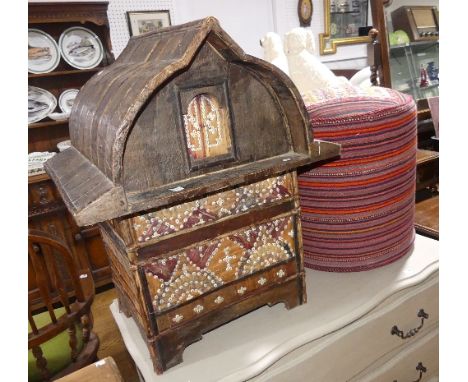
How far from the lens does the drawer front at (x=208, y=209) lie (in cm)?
87

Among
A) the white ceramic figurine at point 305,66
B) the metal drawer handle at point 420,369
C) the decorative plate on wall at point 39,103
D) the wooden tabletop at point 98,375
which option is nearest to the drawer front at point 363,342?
the metal drawer handle at point 420,369

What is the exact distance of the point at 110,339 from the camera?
94.3 inches

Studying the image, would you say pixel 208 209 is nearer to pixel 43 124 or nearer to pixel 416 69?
pixel 43 124

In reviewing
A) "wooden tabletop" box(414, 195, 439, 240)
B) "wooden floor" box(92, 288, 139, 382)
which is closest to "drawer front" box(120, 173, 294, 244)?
"wooden tabletop" box(414, 195, 439, 240)

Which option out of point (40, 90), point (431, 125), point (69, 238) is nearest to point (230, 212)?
point (69, 238)

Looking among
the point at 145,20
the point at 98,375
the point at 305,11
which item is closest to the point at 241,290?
the point at 98,375

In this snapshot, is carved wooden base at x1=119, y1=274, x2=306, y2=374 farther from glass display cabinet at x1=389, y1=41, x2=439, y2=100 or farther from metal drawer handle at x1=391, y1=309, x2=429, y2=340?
glass display cabinet at x1=389, y1=41, x2=439, y2=100

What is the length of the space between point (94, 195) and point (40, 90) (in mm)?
2319

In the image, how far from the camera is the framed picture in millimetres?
2934

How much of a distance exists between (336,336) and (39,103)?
2523 millimetres

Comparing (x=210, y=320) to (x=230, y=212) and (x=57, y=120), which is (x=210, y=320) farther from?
(x=57, y=120)

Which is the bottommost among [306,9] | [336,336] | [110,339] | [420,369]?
[110,339]

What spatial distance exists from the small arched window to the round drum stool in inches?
12.9

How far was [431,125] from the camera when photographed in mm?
3055
